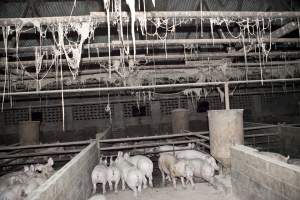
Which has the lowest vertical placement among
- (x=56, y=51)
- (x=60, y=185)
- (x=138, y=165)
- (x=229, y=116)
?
(x=138, y=165)

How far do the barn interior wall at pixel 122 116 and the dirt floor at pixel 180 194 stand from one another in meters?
8.49

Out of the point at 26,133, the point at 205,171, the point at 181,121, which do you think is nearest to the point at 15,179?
the point at 205,171

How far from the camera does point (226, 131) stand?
267 inches

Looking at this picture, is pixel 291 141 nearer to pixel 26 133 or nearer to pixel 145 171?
pixel 145 171

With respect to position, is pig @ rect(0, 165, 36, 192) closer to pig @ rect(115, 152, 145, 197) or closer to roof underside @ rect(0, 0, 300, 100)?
roof underside @ rect(0, 0, 300, 100)

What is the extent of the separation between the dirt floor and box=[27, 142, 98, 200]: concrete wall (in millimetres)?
968

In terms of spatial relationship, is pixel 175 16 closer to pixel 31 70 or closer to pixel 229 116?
pixel 229 116

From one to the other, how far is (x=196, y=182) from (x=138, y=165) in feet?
6.12

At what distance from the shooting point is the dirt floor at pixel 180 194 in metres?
6.80

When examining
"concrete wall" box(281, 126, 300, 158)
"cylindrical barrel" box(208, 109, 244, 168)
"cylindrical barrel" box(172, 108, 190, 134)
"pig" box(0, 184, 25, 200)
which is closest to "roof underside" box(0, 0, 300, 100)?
"cylindrical barrel" box(208, 109, 244, 168)

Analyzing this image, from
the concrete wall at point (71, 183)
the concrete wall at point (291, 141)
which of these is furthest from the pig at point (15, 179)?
the concrete wall at point (291, 141)

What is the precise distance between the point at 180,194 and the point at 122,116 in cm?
987

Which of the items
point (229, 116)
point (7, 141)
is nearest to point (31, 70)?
point (7, 141)

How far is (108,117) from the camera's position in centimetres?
1662
